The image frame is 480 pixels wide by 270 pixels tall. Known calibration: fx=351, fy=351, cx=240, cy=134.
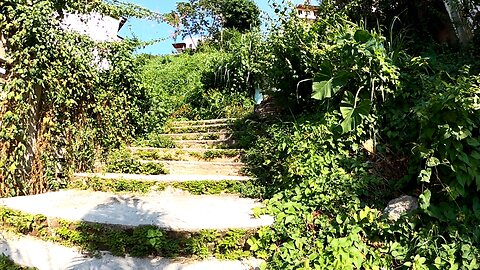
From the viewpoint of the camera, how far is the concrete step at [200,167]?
15.0 ft

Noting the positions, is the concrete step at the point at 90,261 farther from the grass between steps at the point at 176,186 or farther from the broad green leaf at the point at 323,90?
the broad green leaf at the point at 323,90

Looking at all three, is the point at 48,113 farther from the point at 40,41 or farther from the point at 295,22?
the point at 295,22

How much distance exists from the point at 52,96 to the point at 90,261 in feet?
7.16

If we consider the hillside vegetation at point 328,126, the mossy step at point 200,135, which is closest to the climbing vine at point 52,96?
the hillside vegetation at point 328,126

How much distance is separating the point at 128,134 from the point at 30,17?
2198mm

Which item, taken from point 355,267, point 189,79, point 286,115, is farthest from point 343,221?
point 189,79

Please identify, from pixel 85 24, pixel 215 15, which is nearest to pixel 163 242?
pixel 85 24

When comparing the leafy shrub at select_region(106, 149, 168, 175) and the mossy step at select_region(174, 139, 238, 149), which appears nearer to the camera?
the leafy shrub at select_region(106, 149, 168, 175)

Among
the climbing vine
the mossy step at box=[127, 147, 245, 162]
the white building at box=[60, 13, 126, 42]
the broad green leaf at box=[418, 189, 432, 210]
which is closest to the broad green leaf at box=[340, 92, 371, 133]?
the broad green leaf at box=[418, 189, 432, 210]

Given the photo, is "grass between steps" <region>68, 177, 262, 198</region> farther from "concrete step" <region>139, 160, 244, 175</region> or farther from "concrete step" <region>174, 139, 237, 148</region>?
"concrete step" <region>174, 139, 237, 148</region>

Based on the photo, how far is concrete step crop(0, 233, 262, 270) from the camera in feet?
8.90

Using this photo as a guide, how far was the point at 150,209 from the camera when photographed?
343 cm

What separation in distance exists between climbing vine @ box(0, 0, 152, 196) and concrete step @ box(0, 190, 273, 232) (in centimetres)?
37

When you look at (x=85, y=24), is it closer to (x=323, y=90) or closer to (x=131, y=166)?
(x=131, y=166)
